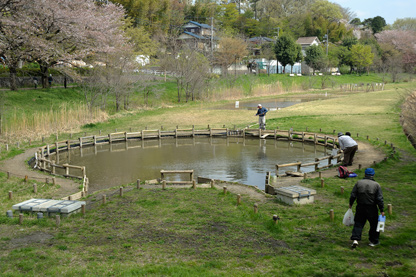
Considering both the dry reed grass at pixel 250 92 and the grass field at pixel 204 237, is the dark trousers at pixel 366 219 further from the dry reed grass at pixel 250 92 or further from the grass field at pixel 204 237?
the dry reed grass at pixel 250 92

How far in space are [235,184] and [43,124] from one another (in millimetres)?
16105

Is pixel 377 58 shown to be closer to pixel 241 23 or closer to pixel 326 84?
pixel 326 84

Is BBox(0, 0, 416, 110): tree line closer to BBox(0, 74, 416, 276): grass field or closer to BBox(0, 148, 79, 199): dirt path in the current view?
BBox(0, 148, 79, 199): dirt path

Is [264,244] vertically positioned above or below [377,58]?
below

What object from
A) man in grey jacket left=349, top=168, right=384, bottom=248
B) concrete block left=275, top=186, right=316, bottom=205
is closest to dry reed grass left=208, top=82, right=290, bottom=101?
concrete block left=275, top=186, right=316, bottom=205

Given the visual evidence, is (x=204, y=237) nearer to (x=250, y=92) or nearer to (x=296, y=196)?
(x=296, y=196)

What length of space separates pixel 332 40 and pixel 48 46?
83.3 meters

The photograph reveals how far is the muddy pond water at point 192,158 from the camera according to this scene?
55.6 ft

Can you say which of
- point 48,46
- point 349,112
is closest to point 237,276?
point 48,46

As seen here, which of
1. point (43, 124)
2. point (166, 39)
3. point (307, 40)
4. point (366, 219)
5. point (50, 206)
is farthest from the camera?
point (307, 40)

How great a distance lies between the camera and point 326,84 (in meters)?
69.5

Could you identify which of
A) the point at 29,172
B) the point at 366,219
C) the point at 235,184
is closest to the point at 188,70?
the point at 29,172

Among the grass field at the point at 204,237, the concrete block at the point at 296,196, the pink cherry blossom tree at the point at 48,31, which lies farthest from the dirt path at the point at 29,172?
the concrete block at the point at 296,196

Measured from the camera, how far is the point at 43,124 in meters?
25.0
